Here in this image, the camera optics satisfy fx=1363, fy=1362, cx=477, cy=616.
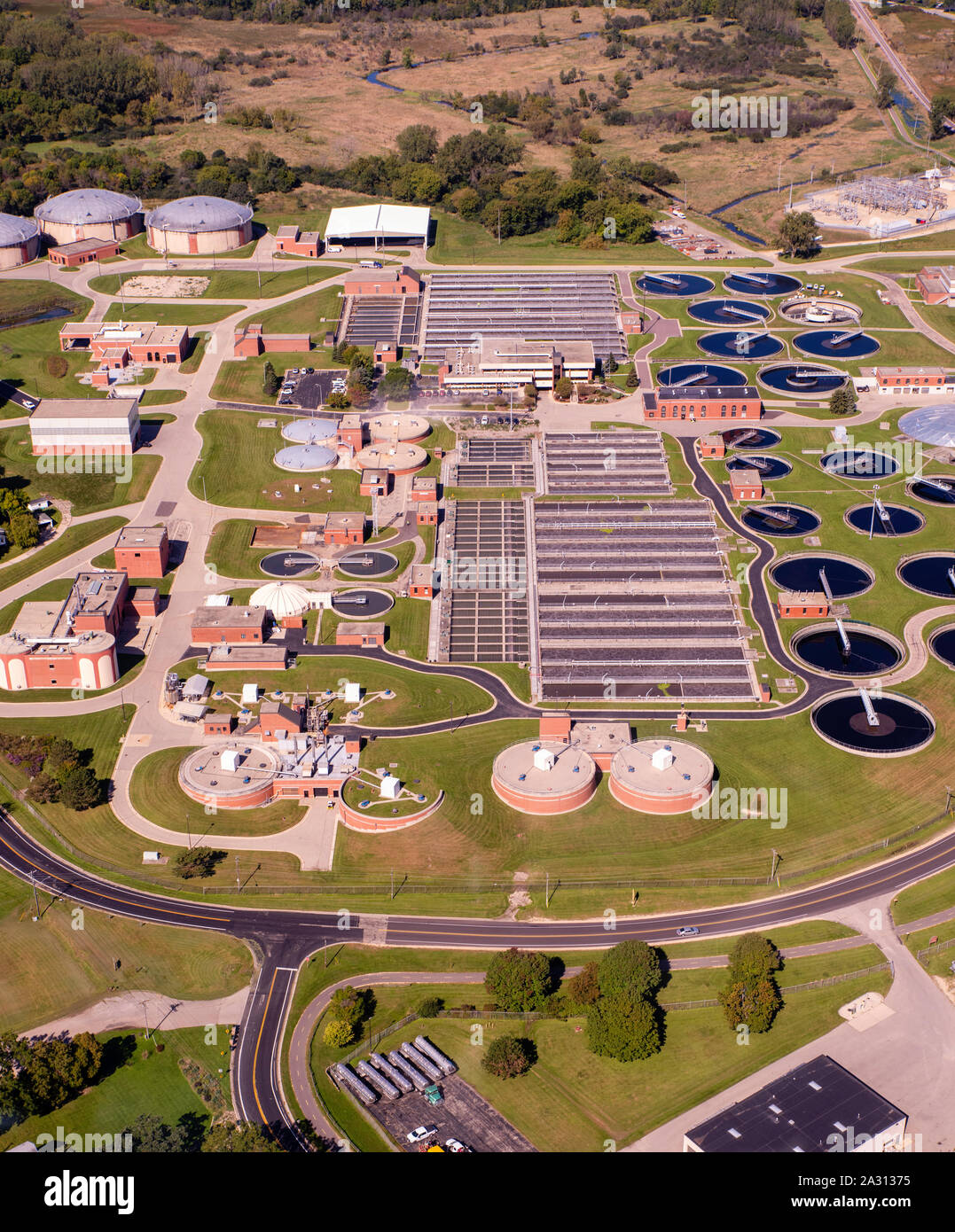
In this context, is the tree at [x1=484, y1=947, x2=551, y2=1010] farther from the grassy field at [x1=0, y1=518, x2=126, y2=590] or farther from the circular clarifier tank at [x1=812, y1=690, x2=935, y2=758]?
the grassy field at [x1=0, y1=518, x2=126, y2=590]

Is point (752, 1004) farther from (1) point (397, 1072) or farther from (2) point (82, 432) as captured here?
(2) point (82, 432)

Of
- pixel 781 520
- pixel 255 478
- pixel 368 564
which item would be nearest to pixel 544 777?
pixel 368 564

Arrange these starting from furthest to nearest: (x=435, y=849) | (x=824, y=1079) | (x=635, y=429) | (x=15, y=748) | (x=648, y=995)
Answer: (x=635, y=429) → (x=15, y=748) → (x=435, y=849) → (x=648, y=995) → (x=824, y=1079)

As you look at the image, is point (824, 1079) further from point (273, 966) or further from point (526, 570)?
point (526, 570)

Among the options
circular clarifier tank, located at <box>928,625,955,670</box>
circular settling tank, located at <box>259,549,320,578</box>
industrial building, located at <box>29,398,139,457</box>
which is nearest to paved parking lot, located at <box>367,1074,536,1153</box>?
circular settling tank, located at <box>259,549,320,578</box>

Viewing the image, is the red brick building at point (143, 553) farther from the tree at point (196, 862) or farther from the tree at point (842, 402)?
the tree at point (842, 402)

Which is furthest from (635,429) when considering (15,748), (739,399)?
(15,748)

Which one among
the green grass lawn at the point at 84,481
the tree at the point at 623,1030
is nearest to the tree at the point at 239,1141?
the tree at the point at 623,1030
